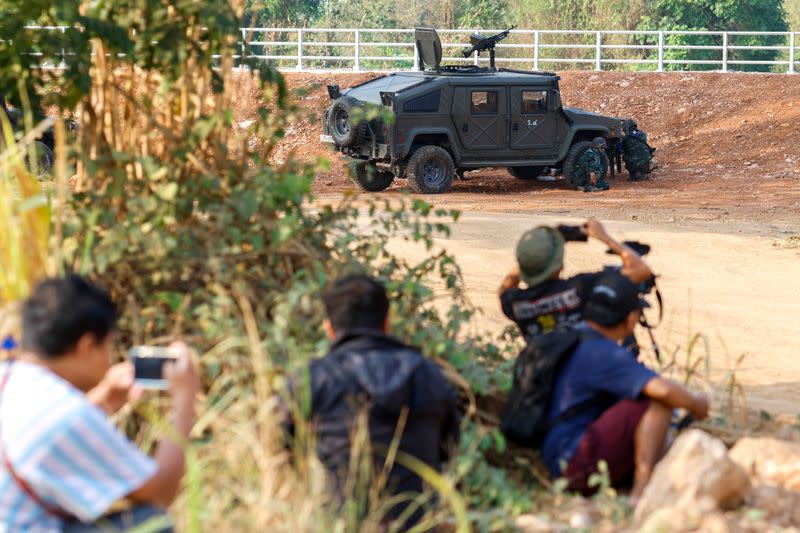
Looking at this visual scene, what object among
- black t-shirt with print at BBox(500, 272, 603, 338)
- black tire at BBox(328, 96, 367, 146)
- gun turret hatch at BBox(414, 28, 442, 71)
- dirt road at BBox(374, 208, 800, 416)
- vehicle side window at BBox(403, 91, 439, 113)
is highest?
gun turret hatch at BBox(414, 28, 442, 71)

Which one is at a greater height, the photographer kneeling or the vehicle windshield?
the vehicle windshield

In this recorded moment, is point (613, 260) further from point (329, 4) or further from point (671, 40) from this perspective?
point (329, 4)

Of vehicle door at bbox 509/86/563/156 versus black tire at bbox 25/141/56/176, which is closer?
black tire at bbox 25/141/56/176

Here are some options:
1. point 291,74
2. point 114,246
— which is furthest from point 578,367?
point 291,74

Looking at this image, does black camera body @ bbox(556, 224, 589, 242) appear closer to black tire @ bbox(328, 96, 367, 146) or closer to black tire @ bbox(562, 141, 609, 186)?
black tire @ bbox(328, 96, 367, 146)

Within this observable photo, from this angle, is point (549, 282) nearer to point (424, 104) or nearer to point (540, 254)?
point (540, 254)

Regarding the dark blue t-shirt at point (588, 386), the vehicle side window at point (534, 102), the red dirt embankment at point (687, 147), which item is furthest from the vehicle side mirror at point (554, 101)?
the dark blue t-shirt at point (588, 386)

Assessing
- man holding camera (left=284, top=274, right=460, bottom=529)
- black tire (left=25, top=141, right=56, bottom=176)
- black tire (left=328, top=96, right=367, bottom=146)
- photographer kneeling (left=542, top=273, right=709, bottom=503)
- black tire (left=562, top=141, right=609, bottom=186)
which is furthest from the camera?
black tire (left=562, top=141, right=609, bottom=186)

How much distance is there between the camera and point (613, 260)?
33.2ft

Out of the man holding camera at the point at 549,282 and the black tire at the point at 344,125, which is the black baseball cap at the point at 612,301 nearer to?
the man holding camera at the point at 549,282

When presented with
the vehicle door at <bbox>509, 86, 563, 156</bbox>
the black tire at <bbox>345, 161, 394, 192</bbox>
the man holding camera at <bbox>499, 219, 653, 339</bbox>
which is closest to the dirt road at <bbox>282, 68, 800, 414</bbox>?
the black tire at <bbox>345, 161, 394, 192</bbox>

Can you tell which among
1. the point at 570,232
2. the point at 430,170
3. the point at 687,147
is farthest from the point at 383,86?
the point at 570,232

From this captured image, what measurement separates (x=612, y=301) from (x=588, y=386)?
1.00ft

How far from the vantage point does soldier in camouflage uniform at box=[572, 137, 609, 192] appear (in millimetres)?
18688
